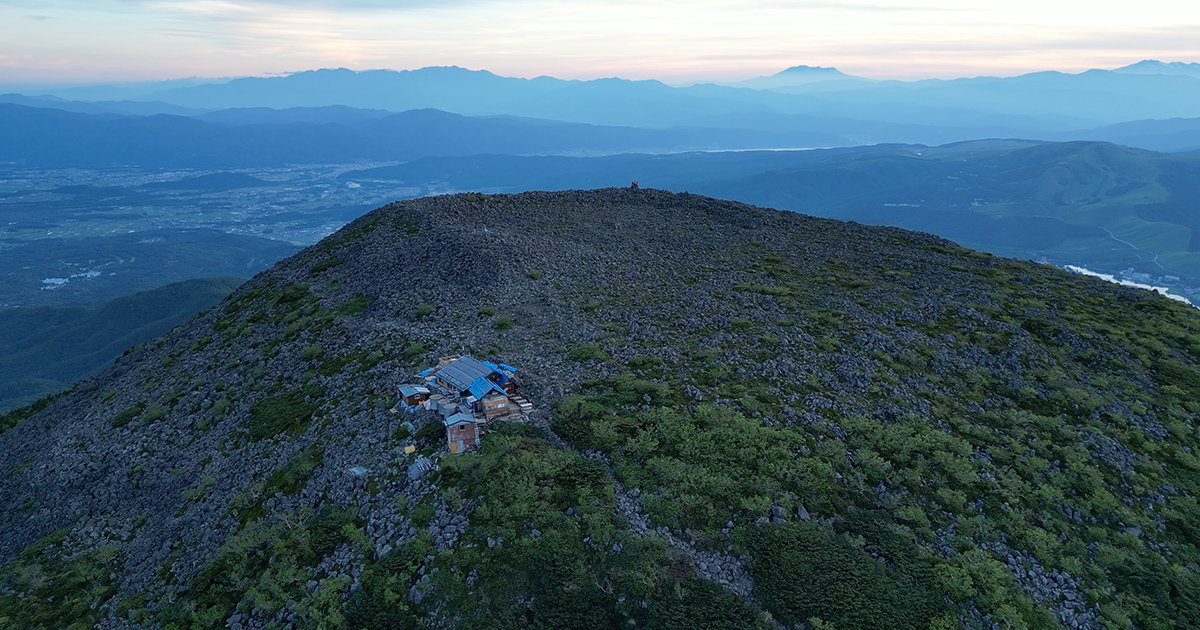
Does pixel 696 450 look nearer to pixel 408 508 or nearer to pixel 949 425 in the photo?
pixel 408 508

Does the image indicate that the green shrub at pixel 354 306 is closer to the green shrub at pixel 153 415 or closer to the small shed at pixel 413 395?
the green shrub at pixel 153 415

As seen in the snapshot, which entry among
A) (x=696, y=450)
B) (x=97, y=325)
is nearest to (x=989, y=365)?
(x=696, y=450)

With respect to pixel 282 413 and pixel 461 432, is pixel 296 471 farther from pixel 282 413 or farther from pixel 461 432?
pixel 461 432

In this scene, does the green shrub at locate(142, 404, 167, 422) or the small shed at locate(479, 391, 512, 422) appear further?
the green shrub at locate(142, 404, 167, 422)

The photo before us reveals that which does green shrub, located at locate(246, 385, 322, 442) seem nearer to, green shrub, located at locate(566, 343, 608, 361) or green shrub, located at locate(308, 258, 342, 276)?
green shrub, located at locate(566, 343, 608, 361)

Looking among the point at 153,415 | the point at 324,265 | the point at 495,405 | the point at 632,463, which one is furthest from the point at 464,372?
the point at 324,265

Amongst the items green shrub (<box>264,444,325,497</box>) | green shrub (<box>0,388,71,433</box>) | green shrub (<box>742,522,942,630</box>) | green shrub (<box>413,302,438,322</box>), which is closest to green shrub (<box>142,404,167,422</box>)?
green shrub (<box>264,444,325,497</box>)
